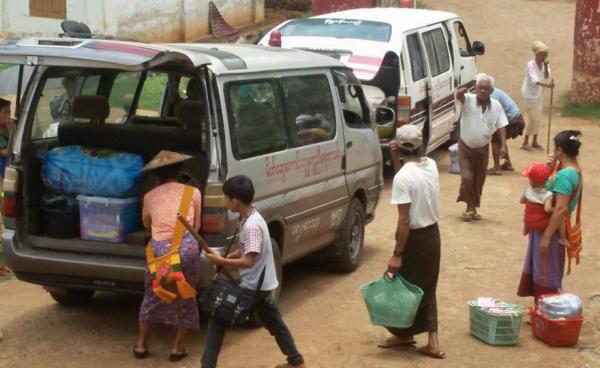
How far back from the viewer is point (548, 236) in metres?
7.63

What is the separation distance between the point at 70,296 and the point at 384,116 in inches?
184

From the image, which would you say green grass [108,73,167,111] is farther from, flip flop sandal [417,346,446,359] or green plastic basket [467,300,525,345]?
green plastic basket [467,300,525,345]

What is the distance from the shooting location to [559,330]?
7.50 metres

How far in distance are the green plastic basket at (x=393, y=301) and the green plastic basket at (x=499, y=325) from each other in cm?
73

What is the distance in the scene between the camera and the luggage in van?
708 centimetres

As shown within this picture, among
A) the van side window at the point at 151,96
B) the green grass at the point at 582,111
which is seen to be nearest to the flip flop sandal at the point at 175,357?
the van side window at the point at 151,96

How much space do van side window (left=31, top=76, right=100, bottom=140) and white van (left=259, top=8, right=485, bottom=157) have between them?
487cm

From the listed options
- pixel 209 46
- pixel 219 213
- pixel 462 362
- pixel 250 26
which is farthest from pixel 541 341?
pixel 250 26

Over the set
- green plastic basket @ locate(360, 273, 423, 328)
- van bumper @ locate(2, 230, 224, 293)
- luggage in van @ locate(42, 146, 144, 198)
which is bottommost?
green plastic basket @ locate(360, 273, 423, 328)

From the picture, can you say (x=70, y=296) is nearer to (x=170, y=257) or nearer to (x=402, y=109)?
(x=170, y=257)

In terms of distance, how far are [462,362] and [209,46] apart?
2905 mm

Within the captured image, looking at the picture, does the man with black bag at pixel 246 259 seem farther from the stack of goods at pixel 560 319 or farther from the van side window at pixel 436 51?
the van side window at pixel 436 51

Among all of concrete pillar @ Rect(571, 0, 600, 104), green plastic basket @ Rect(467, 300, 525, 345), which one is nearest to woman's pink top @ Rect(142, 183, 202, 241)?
green plastic basket @ Rect(467, 300, 525, 345)

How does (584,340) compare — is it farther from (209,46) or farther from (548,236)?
(209,46)
